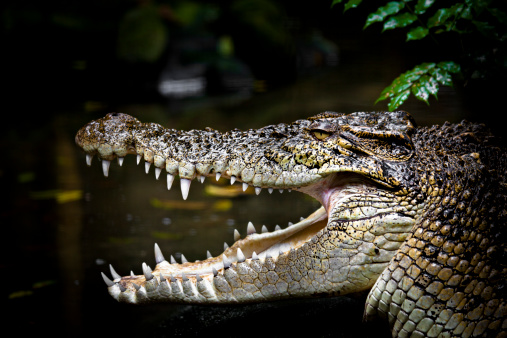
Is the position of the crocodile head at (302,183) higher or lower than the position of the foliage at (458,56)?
lower

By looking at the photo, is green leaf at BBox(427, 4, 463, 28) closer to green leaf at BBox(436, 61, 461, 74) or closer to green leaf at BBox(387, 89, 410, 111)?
green leaf at BBox(436, 61, 461, 74)

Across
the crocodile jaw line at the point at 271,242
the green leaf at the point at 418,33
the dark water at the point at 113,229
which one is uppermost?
the green leaf at the point at 418,33

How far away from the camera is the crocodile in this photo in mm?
2387

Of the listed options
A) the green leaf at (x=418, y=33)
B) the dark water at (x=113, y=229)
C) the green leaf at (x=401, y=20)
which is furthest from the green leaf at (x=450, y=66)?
the dark water at (x=113, y=229)

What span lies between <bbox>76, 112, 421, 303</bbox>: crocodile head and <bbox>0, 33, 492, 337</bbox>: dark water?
375mm

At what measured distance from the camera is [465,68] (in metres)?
3.13

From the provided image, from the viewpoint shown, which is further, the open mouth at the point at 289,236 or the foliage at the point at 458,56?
the foliage at the point at 458,56

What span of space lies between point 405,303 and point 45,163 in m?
5.12

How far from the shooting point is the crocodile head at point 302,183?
2469 mm

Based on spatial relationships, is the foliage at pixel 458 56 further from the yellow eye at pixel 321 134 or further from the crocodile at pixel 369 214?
the yellow eye at pixel 321 134

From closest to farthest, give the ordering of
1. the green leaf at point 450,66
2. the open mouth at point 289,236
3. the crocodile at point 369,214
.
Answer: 1. the crocodile at point 369,214
2. the open mouth at point 289,236
3. the green leaf at point 450,66

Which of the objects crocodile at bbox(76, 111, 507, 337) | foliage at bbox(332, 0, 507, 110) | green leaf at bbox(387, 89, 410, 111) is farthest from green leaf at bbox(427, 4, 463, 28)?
crocodile at bbox(76, 111, 507, 337)

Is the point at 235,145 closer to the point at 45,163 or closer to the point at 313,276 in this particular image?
the point at 313,276

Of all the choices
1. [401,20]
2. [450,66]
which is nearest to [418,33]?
[401,20]
